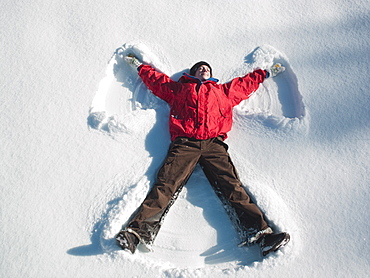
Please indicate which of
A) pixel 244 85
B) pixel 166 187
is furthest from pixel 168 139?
pixel 244 85

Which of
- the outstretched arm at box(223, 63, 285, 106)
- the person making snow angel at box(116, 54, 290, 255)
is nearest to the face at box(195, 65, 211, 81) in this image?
the person making snow angel at box(116, 54, 290, 255)

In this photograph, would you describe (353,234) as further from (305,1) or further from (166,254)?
(305,1)

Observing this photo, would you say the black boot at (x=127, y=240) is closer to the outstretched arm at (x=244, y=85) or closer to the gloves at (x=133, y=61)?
the outstretched arm at (x=244, y=85)

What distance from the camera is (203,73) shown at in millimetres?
1982

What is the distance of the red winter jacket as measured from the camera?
1.82m

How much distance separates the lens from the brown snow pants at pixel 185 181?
1626 mm

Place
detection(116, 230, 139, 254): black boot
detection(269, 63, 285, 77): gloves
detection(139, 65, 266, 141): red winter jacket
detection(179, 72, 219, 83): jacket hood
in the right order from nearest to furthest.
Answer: detection(116, 230, 139, 254): black boot
detection(139, 65, 266, 141): red winter jacket
detection(179, 72, 219, 83): jacket hood
detection(269, 63, 285, 77): gloves

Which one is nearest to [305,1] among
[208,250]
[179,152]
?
[179,152]

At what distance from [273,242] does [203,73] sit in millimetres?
1048

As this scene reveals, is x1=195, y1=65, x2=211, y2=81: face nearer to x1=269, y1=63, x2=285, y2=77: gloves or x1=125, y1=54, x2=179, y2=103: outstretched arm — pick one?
x1=125, y1=54, x2=179, y2=103: outstretched arm

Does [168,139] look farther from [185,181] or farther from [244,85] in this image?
[244,85]

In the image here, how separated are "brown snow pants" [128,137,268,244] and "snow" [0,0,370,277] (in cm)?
9

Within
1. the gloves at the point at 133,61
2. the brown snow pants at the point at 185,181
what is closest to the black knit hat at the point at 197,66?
the gloves at the point at 133,61

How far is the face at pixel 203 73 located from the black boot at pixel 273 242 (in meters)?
0.98
